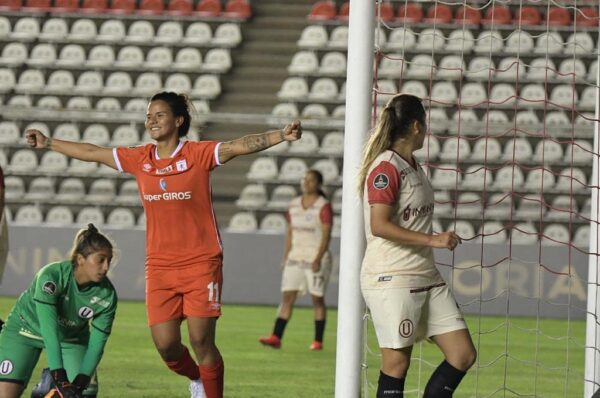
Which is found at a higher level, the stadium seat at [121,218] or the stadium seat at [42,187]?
the stadium seat at [42,187]

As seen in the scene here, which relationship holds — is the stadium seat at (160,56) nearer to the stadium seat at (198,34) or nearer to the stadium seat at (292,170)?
the stadium seat at (198,34)

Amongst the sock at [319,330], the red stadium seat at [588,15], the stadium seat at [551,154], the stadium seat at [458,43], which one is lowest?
the sock at [319,330]

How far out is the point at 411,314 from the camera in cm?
580

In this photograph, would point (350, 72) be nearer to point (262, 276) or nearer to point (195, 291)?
point (195, 291)

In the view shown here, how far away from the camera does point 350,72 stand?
21.9 feet

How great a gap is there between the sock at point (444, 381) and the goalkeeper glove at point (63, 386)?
65.6 inches

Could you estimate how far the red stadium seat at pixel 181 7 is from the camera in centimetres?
2200

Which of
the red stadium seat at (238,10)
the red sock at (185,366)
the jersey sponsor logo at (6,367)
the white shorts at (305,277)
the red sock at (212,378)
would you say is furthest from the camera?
the red stadium seat at (238,10)

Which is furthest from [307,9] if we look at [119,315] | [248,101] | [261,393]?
[261,393]

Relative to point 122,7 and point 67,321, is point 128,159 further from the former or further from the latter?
point 122,7

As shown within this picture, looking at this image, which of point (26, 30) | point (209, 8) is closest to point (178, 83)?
point (209, 8)

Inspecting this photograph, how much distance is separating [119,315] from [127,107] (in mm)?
6302

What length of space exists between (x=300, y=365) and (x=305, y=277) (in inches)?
80.3

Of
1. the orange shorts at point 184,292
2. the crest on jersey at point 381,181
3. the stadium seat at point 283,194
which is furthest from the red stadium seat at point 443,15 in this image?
the crest on jersey at point 381,181
